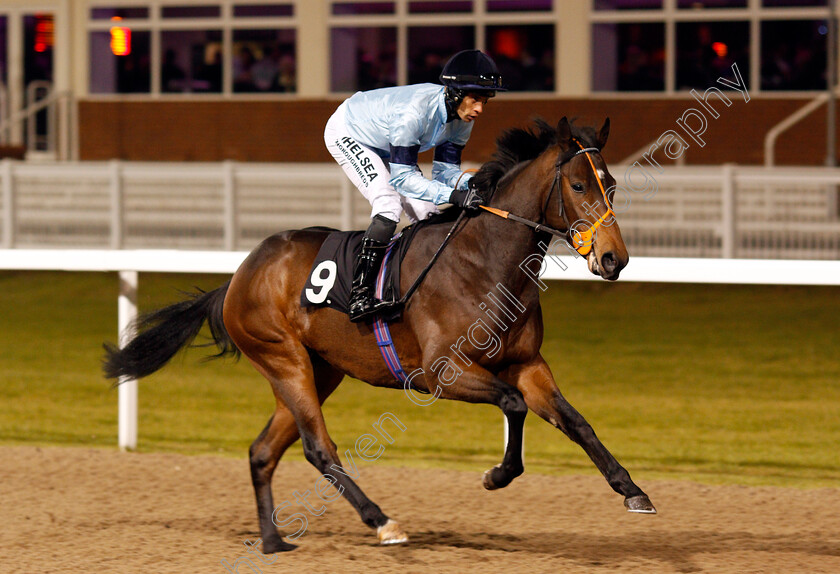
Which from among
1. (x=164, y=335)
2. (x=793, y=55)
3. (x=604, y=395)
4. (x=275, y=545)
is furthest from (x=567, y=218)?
(x=793, y=55)

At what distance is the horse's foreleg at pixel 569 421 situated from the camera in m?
3.90

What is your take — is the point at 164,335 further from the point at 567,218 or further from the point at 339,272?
the point at 567,218

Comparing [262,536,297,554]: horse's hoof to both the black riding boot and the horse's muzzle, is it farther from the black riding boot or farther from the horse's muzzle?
the horse's muzzle

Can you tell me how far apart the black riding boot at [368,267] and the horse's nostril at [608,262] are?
34.9 inches

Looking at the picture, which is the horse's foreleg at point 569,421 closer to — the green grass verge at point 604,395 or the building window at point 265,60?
the green grass verge at point 604,395

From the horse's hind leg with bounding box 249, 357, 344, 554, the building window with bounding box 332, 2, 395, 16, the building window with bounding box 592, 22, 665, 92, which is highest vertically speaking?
the building window with bounding box 332, 2, 395, 16

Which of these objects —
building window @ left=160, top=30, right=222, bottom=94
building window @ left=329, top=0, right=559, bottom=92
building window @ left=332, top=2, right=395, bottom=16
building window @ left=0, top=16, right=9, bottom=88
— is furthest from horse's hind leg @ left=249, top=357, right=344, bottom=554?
building window @ left=0, top=16, right=9, bottom=88

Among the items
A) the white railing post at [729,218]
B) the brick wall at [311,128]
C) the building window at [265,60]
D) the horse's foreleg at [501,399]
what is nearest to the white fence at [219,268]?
the horse's foreleg at [501,399]

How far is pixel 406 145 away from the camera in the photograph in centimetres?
429

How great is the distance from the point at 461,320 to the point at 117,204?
9.61m

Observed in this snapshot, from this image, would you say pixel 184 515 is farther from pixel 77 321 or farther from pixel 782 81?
pixel 782 81

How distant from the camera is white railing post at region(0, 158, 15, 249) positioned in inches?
521

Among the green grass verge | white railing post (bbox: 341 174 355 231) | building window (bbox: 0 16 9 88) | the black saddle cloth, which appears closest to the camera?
the black saddle cloth

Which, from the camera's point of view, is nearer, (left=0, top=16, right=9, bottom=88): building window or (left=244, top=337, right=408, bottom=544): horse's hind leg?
(left=244, top=337, right=408, bottom=544): horse's hind leg
